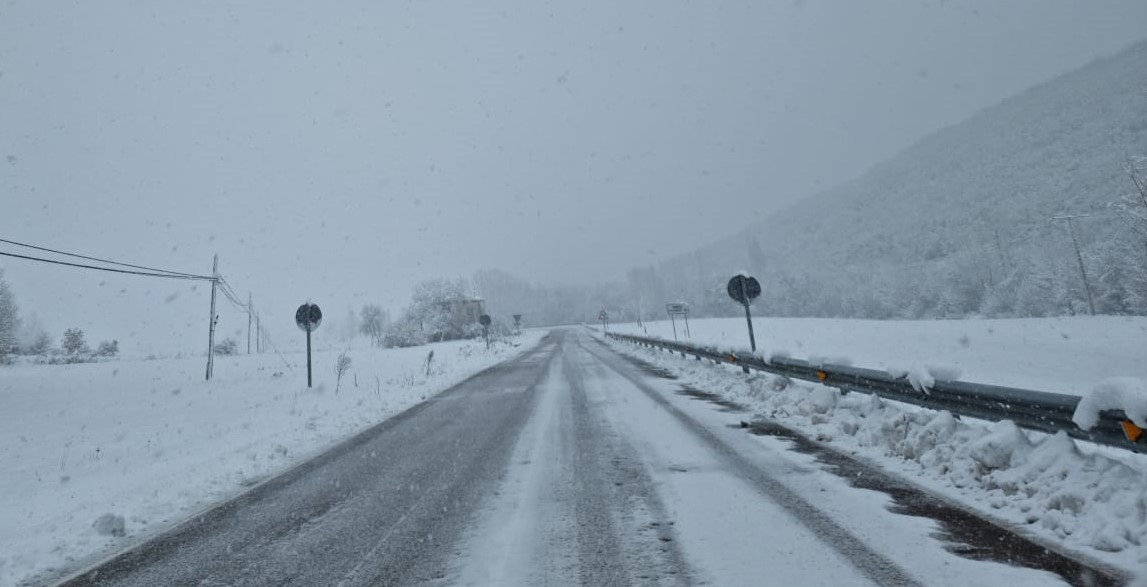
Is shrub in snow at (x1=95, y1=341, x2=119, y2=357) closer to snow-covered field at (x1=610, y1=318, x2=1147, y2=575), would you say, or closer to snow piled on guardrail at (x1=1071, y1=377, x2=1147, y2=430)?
snow-covered field at (x1=610, y1=318, x2=1147, y2=575)

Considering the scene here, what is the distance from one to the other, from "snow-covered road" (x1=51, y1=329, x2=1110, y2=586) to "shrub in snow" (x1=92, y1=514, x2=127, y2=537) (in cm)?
62

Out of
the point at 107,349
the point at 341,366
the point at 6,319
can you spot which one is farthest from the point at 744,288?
the point at 107,349

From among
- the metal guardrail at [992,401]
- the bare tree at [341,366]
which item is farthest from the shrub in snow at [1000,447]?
the bare tree at [341,366]

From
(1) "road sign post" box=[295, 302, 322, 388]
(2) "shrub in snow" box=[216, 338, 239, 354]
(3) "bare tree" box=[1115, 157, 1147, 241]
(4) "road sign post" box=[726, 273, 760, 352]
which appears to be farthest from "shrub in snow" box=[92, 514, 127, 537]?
(2) "shrub in snow" box=[216, 338, 239, 354]

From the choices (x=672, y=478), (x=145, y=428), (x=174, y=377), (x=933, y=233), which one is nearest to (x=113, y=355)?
(x=174, y=377)

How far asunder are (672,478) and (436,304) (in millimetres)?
71214

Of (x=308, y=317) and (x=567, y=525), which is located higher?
(x=308, y=317)

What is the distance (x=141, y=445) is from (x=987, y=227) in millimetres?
97660

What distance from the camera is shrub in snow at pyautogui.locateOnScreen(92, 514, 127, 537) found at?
479 cm

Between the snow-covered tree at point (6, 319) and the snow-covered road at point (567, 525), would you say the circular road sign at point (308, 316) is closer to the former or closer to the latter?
the snow-covered road at point (567, 525)

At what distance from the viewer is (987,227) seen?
7688cm

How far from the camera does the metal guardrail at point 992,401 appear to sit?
3.74 m

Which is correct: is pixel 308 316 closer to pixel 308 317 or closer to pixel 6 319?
pixel 308 317

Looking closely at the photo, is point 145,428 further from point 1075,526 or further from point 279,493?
point 1075,526
